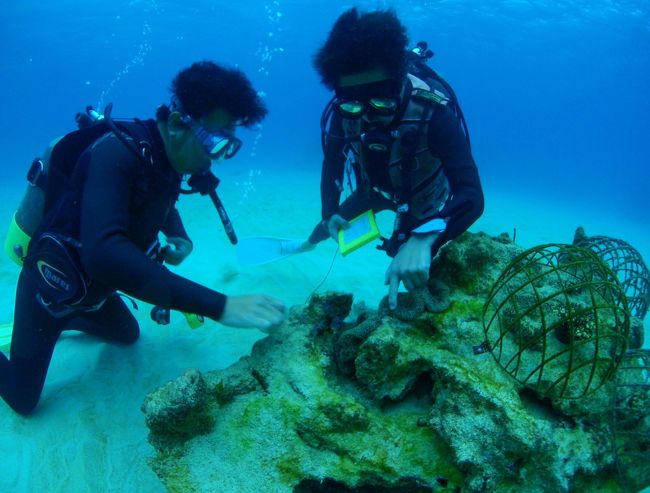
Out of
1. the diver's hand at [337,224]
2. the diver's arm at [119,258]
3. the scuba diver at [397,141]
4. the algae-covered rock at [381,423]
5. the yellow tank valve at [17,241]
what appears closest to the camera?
the algae-covered rock at [381,423]

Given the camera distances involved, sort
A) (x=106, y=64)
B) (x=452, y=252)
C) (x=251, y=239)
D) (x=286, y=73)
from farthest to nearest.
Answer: (x=286, y=73)
(x=106, y=64)
(x=251, y=239)
(x=452, y=252)

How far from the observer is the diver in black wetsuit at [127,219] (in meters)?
2.11

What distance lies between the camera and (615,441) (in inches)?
81.8

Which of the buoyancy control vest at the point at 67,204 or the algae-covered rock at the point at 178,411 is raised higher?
the buoyancy control vest at the point at 67,204

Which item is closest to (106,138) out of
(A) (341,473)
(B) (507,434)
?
(A) (341,473)

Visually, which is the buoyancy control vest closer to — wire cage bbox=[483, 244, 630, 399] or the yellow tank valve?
the yellow tank valve

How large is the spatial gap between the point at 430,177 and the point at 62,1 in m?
38.8

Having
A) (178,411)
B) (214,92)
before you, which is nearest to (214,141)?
(214,92)

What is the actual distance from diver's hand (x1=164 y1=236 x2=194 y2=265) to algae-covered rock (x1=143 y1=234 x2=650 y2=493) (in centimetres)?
156

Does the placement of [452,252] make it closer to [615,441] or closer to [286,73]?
[615,441]

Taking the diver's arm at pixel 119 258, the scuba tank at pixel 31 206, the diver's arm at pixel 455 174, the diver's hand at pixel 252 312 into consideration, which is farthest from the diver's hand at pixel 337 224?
the scuba tank at pixel 31 206

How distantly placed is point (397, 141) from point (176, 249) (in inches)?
94.9

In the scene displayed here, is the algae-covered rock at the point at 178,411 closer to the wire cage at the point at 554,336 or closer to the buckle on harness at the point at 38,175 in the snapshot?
the wire cage at the point at 554,336

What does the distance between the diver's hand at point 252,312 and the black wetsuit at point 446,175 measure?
1.18 m
